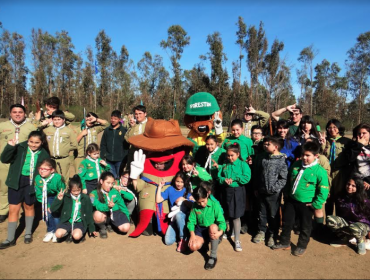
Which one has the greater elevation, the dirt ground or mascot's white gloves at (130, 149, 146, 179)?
mascot's white gloves at (130, 149, 146, 179)

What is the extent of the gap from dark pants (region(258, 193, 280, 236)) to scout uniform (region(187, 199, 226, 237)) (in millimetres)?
708

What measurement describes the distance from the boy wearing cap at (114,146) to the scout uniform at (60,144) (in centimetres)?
69

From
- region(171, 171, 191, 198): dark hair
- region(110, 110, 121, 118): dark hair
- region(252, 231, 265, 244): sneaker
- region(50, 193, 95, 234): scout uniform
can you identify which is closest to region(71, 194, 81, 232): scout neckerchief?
region(50, 193, 95, 234): scout uniform

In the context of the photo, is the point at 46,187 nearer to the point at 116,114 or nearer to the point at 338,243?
the point at 116,114

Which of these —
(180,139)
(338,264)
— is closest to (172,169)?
(180,139)

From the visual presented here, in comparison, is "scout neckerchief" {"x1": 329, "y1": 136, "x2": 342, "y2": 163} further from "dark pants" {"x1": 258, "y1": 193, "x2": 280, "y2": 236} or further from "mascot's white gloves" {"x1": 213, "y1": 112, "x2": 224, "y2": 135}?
"mascot's white gloves" {"x1": 213, "y1": 112, "x2": 224, "y2": 135}

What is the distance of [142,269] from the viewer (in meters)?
3.21

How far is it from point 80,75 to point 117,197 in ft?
126

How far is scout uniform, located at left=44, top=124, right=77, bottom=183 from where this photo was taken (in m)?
4.51

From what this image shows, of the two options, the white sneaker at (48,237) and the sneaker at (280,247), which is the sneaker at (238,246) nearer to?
the sneaker at (280,247)

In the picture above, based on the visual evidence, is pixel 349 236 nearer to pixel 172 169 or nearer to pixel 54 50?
pixel 172 169

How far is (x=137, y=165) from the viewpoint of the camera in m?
3.93

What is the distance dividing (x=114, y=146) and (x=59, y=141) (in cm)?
98

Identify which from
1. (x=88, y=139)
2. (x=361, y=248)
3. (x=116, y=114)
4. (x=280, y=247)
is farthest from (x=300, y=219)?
(x=88, y=139)
